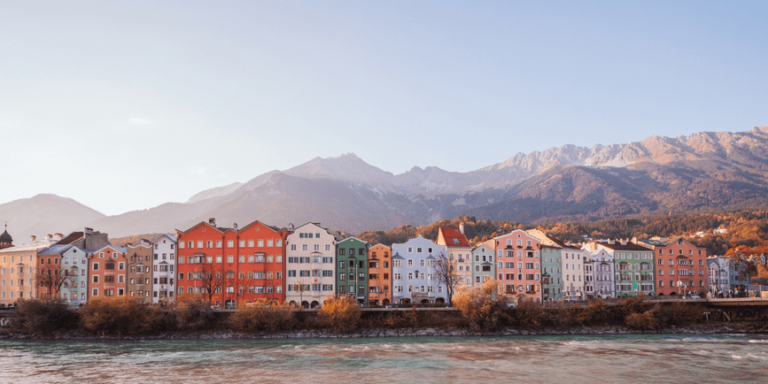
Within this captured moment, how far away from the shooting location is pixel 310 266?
9394 cm

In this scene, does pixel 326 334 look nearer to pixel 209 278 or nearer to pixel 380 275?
pixel 380 275

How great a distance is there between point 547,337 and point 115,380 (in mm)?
49858

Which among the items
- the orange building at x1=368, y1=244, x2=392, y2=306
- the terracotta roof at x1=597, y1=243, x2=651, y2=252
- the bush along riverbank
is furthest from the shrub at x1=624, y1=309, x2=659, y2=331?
the orange building at x1=368, y1=244, x2=392, y2=306

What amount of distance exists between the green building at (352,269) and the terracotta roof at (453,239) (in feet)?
50.9

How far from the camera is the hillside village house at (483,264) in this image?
9975cm

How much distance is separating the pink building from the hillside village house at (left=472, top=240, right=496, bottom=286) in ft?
3.59

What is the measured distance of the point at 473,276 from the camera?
99750 mm

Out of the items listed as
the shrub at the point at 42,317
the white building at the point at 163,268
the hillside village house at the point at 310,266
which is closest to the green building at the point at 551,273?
the hillside village house at the point at 310,266

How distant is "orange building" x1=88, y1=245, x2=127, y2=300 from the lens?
313ft

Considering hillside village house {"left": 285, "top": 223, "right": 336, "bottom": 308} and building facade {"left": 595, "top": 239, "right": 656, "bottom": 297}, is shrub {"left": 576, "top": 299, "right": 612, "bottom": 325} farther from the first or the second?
hillside village house {"left": 285, "top": 223, "right": 336, "bottom": 308}

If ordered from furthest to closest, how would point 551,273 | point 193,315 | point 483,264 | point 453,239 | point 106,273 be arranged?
point 551,273
point 453,239
point 483,264
point 106,273
point 193,315

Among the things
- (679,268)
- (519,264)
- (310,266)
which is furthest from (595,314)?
(310,266)

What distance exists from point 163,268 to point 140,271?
3909mm

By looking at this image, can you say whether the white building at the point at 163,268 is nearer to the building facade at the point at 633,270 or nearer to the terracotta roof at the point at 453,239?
the terracotta roof at the point at 453,239
